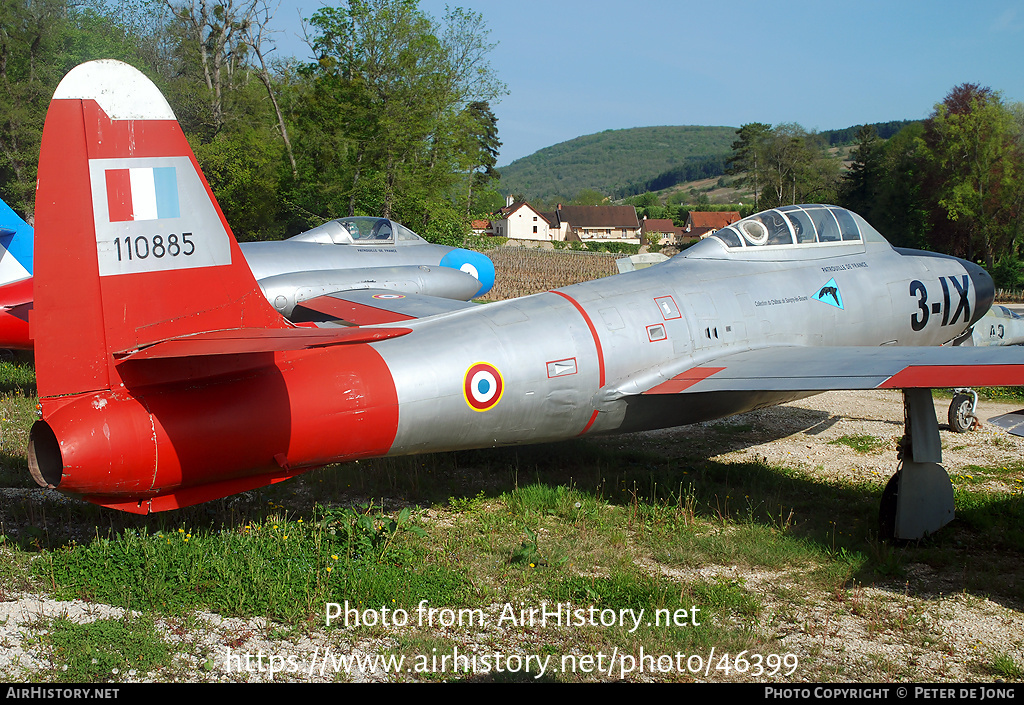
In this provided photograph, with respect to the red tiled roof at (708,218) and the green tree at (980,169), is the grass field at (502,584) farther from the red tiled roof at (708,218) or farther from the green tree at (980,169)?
the red tiled roof at (708,218)

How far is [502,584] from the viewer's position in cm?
571

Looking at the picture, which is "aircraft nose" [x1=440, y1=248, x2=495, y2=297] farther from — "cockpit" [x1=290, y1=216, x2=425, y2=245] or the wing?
the wing

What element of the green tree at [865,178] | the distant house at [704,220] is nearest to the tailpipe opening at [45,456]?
the green tree at [865,178]

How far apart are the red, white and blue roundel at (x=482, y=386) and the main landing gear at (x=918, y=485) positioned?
379cm

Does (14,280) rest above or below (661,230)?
below

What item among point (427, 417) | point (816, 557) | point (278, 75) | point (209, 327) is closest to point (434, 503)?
point (427, 417)

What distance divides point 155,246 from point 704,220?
12301cm

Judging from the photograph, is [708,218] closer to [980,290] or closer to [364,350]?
[980,290]

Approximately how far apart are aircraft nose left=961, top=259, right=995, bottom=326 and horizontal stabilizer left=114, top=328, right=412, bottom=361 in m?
8.87

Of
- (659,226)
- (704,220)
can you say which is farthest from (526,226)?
(704,220)

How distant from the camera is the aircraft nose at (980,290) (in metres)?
9.86

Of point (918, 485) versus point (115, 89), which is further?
point (918, 485)

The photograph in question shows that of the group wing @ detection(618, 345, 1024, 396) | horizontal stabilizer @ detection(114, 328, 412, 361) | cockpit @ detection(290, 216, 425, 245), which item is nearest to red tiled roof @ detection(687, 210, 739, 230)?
cockpit @ detection(290, 216, 425, 245)
